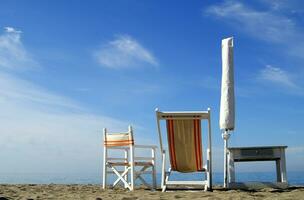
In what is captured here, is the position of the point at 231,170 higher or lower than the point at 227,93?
lower

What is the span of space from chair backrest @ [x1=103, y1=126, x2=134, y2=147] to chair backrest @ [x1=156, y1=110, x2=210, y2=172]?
644 mm

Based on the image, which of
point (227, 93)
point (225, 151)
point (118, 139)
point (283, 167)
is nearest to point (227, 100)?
point (227, 93)

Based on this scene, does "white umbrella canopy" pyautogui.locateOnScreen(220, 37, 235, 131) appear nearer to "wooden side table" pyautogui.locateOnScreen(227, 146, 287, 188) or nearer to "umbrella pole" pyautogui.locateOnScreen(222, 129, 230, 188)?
"umbrella pole" pyautogui.locateOnScreen(222, 129, 230, 188)

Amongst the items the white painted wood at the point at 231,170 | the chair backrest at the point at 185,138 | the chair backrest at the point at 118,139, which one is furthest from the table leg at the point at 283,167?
the chair backrest at the point at 118,139

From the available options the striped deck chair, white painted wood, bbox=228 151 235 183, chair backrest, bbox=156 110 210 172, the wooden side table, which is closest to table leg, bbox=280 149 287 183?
the wooden side table

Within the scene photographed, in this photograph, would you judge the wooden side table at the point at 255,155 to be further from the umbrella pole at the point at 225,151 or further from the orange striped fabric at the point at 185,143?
the orange striped fabric at the point at 185,143

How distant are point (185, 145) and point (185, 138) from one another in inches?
4.6

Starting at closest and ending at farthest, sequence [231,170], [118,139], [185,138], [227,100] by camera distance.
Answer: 1. [185,138]
2. [231,170]
3. [227,100]
4. [118,139]

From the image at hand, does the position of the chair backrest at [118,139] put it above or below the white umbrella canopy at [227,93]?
below

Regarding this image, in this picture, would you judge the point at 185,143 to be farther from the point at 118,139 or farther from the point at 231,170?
the point at 118,139

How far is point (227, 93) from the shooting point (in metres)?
7.48

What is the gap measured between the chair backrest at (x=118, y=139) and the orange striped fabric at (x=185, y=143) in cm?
81

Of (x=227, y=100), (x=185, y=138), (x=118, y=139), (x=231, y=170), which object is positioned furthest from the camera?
(x=118, y=139)

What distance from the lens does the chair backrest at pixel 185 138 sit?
270 inches
